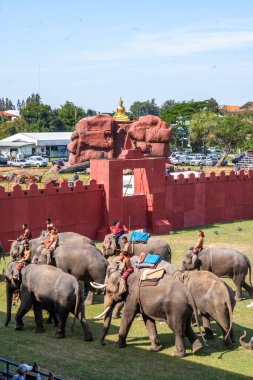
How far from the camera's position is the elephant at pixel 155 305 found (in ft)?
50.7

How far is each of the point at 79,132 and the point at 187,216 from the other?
2761 centimetres

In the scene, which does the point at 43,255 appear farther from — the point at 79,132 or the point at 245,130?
the point at 245,130

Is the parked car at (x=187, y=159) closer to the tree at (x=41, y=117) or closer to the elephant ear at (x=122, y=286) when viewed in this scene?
the tree at (x=41, y=117)

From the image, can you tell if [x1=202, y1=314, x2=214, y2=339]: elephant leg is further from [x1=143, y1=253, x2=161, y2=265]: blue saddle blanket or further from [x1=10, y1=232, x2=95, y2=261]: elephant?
[x1=10, y1=232, x2=95, y2=261]: elephant

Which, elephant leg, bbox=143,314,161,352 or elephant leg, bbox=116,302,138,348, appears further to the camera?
elephant leg, bbox=116,302,138,348

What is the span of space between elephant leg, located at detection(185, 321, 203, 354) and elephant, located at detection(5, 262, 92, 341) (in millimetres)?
2289

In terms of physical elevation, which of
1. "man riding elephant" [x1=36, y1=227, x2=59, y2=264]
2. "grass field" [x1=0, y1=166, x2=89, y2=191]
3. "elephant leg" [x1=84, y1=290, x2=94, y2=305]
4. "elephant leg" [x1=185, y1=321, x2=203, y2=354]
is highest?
"man riding elephant" [x1=36, y1=227, x2=59, y2=264]

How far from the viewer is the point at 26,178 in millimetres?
54938

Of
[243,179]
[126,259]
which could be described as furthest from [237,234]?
[126,259]

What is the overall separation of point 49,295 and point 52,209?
46.3ft

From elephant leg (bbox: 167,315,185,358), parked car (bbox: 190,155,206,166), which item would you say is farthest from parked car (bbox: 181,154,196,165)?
elephant leg (bbox: 167,315,185,358)

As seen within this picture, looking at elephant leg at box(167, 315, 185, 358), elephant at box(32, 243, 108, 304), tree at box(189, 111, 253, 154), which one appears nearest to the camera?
elephant leg at box(167, 315, 185, 358)

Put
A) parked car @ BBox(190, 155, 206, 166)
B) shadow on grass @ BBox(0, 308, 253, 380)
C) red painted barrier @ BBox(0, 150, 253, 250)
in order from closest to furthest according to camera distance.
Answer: shadow on grass @ BBox(0, 308, 253, 380), red painted barrier @ BBox(0, 150, 253, 250), parked car @ BBox(190, 155, 206, 166)

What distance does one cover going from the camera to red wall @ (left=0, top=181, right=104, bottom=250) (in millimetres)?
29000
